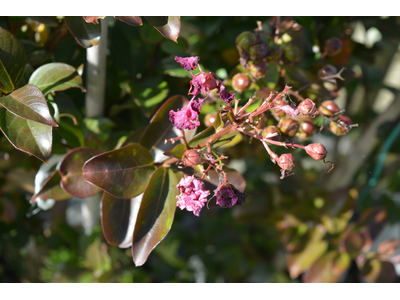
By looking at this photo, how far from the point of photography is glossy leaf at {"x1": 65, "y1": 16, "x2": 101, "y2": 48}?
515 millimetres

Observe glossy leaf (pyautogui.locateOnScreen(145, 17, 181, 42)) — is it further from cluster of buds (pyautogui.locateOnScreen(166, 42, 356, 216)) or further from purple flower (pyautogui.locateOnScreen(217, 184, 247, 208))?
purple flower (pyautogui.locateOnScreen(217, 184, 247, 208))

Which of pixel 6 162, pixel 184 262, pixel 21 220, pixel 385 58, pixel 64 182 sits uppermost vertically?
pixel 64 182

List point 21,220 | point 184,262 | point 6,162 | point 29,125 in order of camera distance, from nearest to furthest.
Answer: point 29,125 < point 6,162 < point 21,220 < point 184,262

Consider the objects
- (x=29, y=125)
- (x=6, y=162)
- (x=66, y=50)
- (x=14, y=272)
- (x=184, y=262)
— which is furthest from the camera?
(x=184, y=262)

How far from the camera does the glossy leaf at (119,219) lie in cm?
52

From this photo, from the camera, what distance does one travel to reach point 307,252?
98 cm

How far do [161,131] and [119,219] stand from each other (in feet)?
0.53

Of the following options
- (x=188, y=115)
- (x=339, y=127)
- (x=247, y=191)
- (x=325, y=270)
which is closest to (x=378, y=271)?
(x=325, y=270)

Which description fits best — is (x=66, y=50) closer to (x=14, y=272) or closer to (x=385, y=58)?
(x=14, y=272)

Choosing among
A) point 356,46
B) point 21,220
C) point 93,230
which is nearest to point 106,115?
point 93,230

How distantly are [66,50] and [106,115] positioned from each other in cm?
15

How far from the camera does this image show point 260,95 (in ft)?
1.77

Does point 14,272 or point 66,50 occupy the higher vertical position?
point 66,50

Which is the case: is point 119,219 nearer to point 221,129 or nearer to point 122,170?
point 122,170
